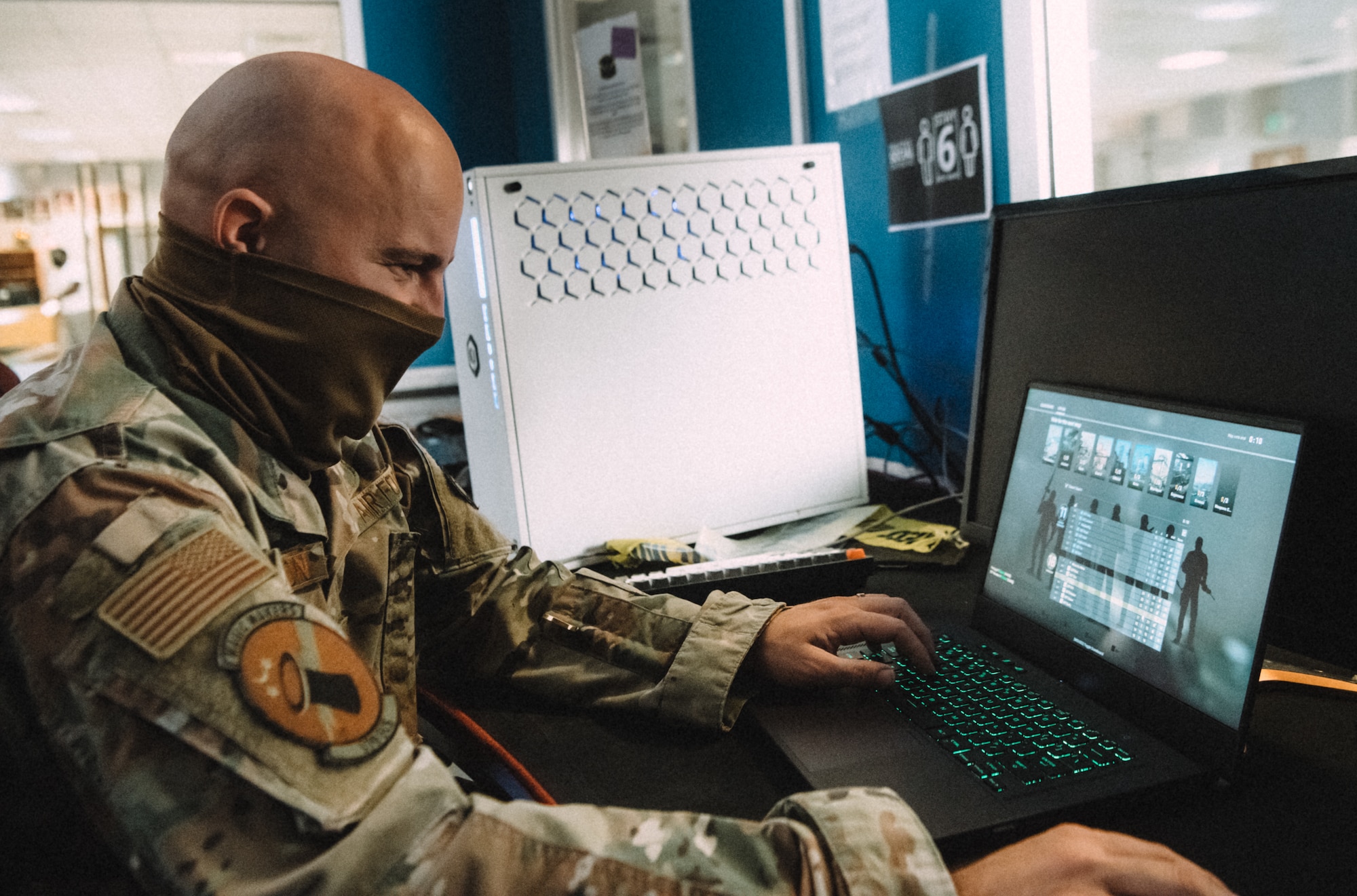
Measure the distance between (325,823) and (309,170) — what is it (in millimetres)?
447

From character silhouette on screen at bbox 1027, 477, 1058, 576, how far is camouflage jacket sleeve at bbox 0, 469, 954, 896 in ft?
1.24

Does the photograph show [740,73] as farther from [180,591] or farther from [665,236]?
[180,591]

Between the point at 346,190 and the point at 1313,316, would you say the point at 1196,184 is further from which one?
the point at 346,190

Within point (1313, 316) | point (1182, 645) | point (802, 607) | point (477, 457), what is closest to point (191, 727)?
point (802, 607)

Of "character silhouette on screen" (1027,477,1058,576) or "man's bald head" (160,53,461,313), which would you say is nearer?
"man's bald head" (160,53,461,313)

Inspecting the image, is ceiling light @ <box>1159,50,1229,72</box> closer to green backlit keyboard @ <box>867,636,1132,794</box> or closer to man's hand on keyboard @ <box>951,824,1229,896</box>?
green backlit keyboard @ <box>867,636,1132,794</box>

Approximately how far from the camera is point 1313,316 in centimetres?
72

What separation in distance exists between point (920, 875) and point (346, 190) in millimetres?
575

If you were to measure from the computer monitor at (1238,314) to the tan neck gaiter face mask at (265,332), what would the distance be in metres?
0.59

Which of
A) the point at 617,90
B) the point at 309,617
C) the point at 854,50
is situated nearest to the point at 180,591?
the point at 309,617

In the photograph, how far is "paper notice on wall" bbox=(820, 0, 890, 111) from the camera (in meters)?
1.48

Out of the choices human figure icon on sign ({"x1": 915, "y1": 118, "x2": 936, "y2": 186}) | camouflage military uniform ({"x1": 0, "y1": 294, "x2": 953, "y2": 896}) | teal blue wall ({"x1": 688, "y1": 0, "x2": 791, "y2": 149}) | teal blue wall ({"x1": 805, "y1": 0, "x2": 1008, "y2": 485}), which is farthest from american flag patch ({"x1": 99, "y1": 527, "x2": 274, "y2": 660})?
teal blue wall ({"x1": 688, "y1": 0, "x2": 791, "y2": 149})

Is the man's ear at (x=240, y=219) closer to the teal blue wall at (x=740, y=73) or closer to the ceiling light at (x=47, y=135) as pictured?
the teal blue wall at (x=740, y=73)

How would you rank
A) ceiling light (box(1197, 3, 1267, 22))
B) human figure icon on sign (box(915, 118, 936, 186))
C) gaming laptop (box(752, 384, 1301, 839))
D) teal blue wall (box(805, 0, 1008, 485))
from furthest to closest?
human figure icon on sign (box(915, 118, 936, 186)), teal blue wall (box(805, 0, 1008, 485)), ceiling light (box(1197, 3, 1267, 22)), gaming laptop (box(752, 384, 1301, 839))
